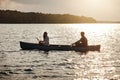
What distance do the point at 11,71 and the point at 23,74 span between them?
6.40 feet

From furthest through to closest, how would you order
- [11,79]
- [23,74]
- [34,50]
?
[34,50] → [23,74] → [11,79]

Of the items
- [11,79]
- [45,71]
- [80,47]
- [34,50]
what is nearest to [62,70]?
[45,71]

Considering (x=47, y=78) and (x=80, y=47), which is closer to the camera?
(x=47, y=78)

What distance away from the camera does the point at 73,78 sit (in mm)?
26609

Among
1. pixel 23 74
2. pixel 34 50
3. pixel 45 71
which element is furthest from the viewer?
pixel 34 50

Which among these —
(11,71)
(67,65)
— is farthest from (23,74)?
(67,65)

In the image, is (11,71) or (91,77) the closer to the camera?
(91,77)

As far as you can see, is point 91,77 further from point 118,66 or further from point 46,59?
point 46,59

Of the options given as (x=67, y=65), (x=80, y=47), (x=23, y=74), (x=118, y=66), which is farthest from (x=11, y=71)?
(x=80, y=47)

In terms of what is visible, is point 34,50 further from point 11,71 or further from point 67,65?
point 11,71

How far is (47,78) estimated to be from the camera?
26391mm

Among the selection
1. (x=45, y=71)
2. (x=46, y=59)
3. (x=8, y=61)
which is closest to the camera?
(x=45, y=71)

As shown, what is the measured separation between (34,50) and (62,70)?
17.7 meters

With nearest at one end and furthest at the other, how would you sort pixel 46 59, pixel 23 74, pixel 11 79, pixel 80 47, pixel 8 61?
1. pixel 11 79
2. pixel 23 74
3. pixel 8 61
4. pixel 46 59
5. pixel 80 47
